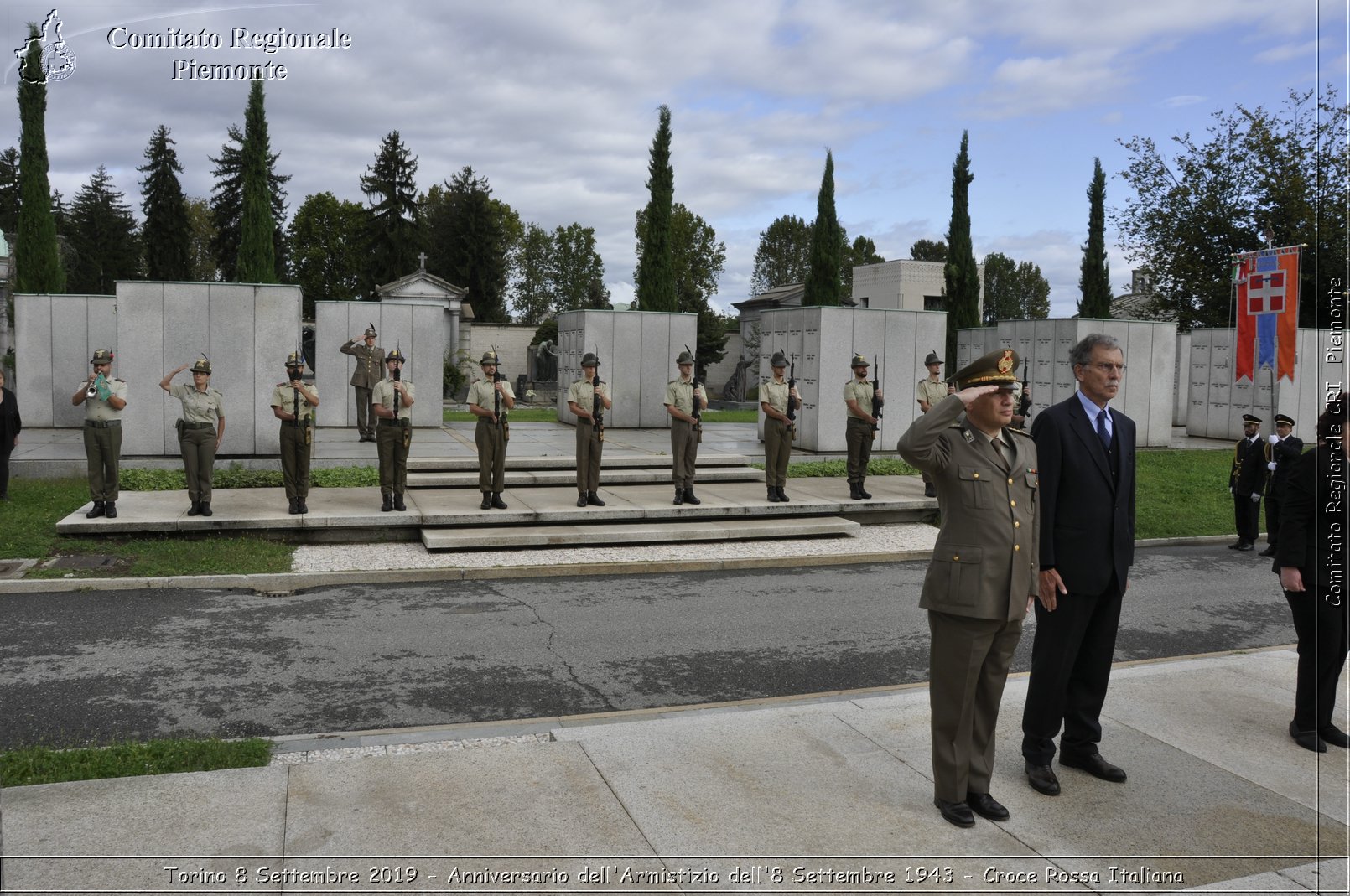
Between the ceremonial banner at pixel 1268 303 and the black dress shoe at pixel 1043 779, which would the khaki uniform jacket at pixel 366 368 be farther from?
the black dress shoe at pixel 1043 779

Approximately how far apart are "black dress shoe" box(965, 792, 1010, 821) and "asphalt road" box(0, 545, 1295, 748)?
91.1 inches

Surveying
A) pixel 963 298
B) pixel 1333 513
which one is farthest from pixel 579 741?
pixel 963 298

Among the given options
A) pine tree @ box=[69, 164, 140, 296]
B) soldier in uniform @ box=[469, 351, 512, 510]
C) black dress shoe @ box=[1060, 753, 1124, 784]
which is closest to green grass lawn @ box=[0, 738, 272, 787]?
black dress shoe @ box=[1060, 753, 1124, 784]

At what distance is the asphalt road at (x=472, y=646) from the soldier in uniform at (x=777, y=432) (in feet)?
10.2

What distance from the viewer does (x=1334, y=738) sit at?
6016 mm

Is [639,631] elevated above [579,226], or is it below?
below

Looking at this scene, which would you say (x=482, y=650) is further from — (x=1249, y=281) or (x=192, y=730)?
(x=1249, y=281)

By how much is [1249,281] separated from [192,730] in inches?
681

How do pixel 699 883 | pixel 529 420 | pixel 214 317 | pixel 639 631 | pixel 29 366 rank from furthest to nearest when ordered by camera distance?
pixel 529 420 < pixel 29 366 < pixel 214 317 < pixel 639 631 < pixel 699 883

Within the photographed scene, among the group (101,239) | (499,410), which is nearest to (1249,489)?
(499,410)

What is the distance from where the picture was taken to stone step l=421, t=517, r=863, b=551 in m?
11.8

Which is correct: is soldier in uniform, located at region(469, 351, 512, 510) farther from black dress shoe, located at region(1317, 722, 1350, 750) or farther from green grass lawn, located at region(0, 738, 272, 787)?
black dress shoe, located at region(1317, 722, 1350, 750)

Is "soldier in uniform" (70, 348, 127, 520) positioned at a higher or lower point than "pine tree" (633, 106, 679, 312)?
lower

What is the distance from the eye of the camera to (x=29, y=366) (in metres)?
20.2
